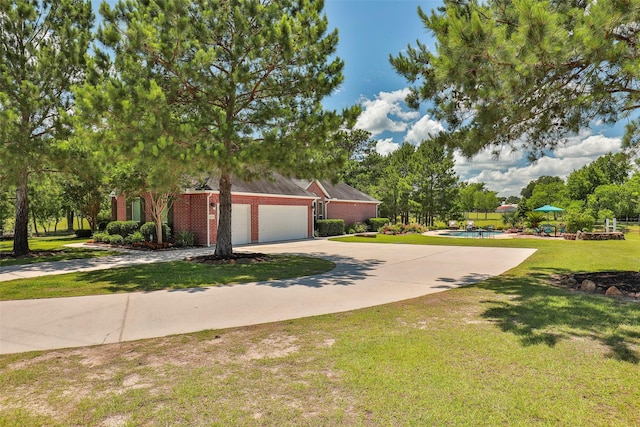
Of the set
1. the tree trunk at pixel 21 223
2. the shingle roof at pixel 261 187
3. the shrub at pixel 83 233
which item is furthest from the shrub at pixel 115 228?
the shrub at pixel 83 233

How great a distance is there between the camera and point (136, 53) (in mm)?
10016

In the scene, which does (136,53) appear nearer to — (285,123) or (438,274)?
(285,123)

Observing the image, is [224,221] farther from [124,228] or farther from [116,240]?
[124,228]

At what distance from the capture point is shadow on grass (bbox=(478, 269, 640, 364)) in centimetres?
422

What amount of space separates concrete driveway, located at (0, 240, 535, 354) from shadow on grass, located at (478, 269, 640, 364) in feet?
5.24

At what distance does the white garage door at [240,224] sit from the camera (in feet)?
59.5

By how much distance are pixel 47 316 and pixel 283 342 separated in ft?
12.6

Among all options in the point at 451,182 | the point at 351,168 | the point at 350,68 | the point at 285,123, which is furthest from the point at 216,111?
the point at 351,168

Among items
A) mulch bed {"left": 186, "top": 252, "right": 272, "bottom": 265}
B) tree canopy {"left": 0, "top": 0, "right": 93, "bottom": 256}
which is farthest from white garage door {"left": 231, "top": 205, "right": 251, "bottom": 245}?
tree canopy {"left": 0, "top": 0, "right": 93, "bottom": 256}

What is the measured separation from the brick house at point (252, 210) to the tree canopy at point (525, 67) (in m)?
8.76

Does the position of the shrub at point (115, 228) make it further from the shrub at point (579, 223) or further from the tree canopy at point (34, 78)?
the shrub at point (579, 223)

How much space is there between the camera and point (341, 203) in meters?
27.7

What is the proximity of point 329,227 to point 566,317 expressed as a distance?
20091 millimetres

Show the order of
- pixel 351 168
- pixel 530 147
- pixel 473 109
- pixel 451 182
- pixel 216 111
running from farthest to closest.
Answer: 1. pixel 351 168
2. pixel 451 182
3. pixel 216 111
4. pixel 530 147
5. pixel 473 109
